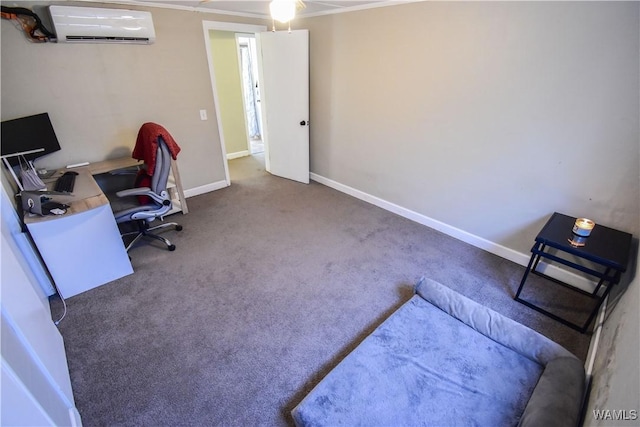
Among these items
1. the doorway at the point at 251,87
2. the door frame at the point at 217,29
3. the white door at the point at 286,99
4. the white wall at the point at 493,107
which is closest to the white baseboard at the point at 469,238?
the white wall at the point at 493,107

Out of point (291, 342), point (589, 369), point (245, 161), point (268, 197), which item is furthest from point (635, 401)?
point (245, 161)

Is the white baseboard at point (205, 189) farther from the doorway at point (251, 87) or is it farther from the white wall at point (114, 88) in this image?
the doorway at point (251, 87)

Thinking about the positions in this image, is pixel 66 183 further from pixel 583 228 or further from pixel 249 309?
pixel 583 228

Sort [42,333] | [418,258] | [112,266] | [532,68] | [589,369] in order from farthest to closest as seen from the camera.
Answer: [418,258] < [112,266] < [532,68] < [589,369] < [42,333]

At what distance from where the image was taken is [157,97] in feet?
10.2

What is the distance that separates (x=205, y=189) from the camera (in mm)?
3848

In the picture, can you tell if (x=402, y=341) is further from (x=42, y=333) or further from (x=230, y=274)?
(x=42, y=333)

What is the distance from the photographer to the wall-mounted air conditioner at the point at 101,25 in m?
2.37

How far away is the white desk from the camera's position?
1.92m

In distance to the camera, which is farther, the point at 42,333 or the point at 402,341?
the point at 402,341

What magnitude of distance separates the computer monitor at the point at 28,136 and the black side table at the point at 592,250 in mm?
3917

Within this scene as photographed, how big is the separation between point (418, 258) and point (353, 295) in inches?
31.0

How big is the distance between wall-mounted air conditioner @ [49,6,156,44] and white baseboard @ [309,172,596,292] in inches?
102

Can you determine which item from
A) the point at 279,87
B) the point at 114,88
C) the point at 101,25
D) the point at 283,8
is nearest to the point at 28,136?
the point at 114,88
